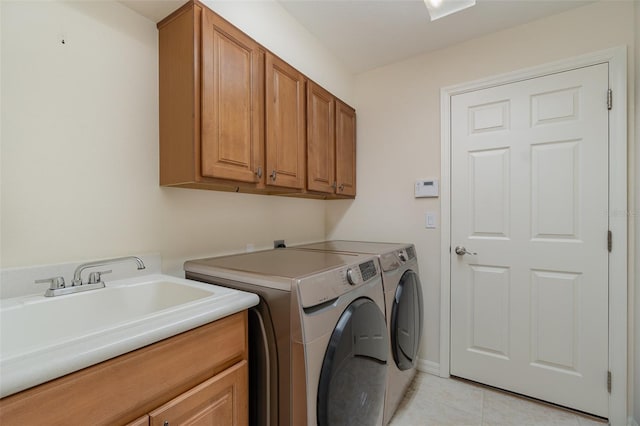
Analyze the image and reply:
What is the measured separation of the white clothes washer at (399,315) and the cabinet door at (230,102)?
0.90m

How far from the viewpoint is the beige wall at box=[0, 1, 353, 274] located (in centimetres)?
103

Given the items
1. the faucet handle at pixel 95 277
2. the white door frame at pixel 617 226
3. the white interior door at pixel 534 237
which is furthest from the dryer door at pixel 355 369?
the white door frame at pixel 617 226

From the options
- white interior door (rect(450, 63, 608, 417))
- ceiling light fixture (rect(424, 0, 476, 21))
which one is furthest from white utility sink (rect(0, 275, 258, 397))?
white interior door (rect(450, 63, 608, 417))

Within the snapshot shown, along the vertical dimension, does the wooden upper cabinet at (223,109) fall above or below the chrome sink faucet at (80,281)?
above

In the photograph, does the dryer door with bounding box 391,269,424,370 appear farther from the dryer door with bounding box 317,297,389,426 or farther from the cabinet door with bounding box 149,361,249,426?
the cabinet door with bounding box 149,361,249,426

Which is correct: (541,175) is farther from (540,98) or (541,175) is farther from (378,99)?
(378,99)

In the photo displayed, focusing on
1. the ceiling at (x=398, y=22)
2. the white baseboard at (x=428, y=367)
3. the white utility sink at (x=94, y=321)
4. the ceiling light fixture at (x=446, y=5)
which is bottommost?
the white baseboard at (x=428, y=367)

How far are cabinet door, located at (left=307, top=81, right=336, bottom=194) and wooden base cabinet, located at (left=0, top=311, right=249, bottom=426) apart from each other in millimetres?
1172

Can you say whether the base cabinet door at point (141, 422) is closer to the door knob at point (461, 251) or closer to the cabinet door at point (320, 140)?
the cabinet door at point (320, 140)

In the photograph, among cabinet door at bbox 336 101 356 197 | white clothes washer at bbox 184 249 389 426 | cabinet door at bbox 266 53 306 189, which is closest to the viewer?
white clothes washer at bbox 184 249 389 426

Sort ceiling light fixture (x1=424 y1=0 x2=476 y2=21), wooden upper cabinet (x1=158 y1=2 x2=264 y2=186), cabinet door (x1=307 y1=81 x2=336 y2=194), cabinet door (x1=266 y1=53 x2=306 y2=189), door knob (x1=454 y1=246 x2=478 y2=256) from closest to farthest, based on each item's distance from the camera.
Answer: wooden upper cabinet (x1=158 y1=2 x2=264 y2=186), ceiling light fixture (x1=424 y1=0 x2=476 y2=21), cabinet door (x1=266 y1=53 x2=306 y2=189), cabinet door (x1=307 y1=81 x2=336 y2=194), door knob (x1=454 y1=246 x2=478 y2=256)

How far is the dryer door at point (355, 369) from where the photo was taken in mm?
1067

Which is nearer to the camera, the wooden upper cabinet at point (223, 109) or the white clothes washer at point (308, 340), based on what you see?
the white clothes washer at point (308, 340)

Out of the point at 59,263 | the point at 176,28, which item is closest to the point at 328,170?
the point at 176,28
